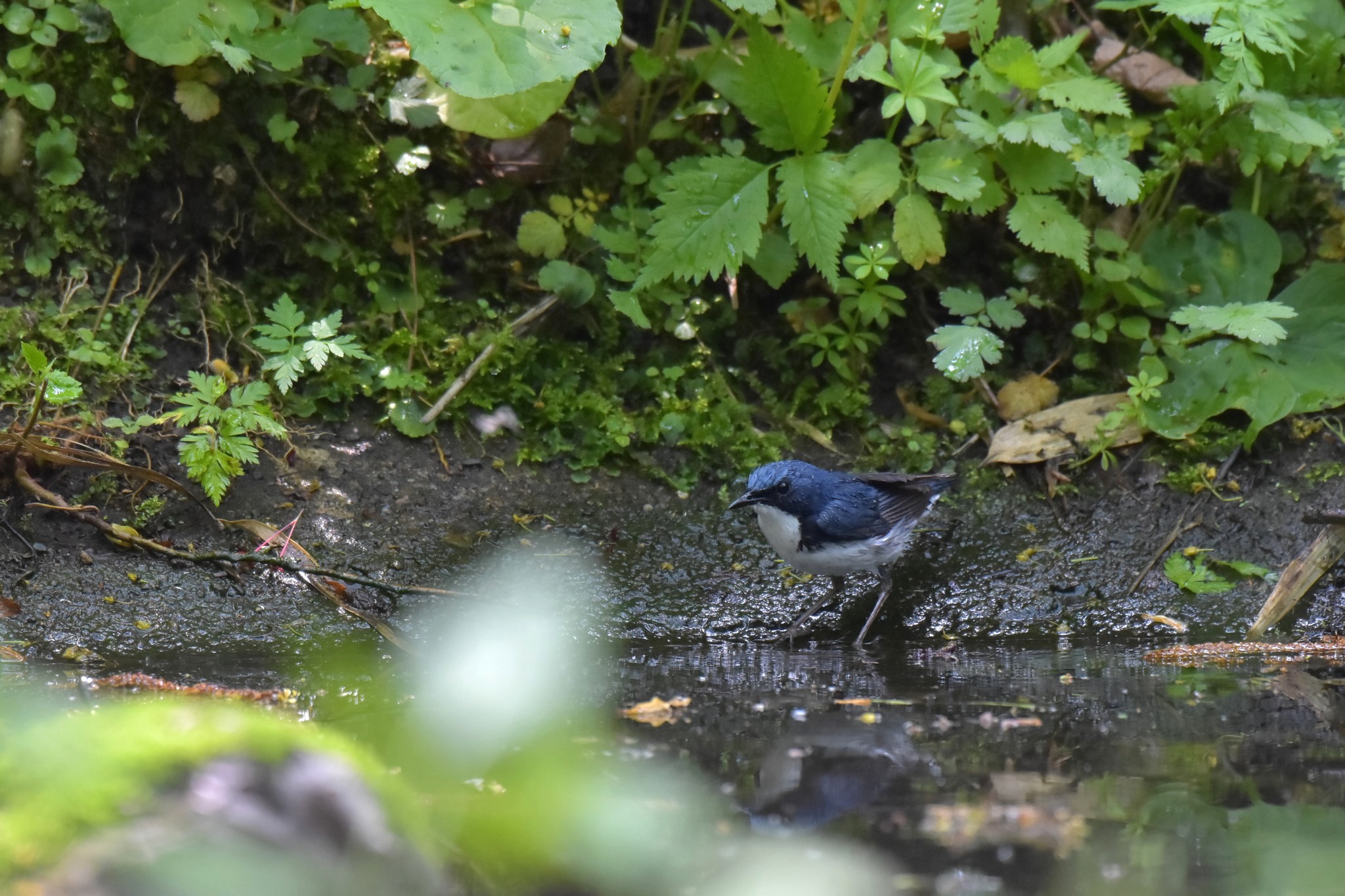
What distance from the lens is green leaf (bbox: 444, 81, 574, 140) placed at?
547cm

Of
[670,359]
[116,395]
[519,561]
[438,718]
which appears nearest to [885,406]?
[670,359]

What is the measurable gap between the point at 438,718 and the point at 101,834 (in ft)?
4.68

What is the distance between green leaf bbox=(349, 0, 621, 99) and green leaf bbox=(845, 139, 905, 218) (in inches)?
53.0

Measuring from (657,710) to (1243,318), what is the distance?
11.0ft

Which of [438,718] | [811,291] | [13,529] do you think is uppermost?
[811,291]

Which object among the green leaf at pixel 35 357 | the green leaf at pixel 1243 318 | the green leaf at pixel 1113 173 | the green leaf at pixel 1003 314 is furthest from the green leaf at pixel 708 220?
the green leaf at pixel 35 357

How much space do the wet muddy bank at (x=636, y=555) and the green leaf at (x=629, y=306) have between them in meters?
0.75

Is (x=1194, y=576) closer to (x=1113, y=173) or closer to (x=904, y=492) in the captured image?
(x=904, y=492)

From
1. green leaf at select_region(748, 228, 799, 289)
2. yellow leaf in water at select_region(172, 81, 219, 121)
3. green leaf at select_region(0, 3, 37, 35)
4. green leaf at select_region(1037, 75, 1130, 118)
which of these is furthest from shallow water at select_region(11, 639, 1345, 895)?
green leaf at select_region(0, 3, 37, 35)

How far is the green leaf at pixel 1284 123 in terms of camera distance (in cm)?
551

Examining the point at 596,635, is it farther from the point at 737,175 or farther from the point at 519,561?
the point at 737,175

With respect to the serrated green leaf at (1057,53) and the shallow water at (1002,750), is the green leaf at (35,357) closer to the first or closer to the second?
the shallow water at (1002,750)

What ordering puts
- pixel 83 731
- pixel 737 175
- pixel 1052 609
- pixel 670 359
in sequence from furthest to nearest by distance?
pixel 670 359 < pixel 737 175 < pixel 1052 609 < pixel 83 731

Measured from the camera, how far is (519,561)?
5.11 metres
